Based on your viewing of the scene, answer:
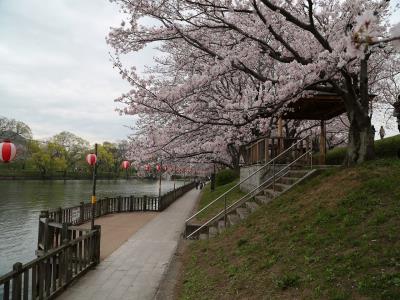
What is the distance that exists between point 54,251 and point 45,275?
20.5 inches

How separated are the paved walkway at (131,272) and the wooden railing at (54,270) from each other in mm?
244

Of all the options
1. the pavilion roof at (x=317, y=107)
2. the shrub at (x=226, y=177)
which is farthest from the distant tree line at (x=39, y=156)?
the pavilion roof at (x=317, y=107)

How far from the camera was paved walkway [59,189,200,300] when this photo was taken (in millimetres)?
7312

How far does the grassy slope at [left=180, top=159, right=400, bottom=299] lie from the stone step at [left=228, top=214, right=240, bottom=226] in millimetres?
1120

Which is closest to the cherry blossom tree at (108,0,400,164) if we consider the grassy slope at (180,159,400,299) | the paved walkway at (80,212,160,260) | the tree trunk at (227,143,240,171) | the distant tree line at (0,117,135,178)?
the grassy slope at (180,159,400,299)

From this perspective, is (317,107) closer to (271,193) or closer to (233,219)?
(271,193)

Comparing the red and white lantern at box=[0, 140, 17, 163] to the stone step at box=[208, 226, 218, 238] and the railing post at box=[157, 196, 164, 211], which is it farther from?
the railing post at box=[157, 196, 164, 211]

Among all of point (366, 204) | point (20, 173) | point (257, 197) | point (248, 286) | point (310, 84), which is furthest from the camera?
point (20, 173)

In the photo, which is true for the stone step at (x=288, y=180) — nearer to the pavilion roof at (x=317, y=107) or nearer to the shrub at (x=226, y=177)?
the pavilion roof at (x=317, y=107)

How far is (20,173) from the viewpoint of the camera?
74125 millimetres

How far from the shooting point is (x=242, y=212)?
11.6 meters

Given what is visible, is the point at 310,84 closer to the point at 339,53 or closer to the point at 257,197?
the point at 339,53

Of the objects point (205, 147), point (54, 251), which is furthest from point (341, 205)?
point (205, 147)

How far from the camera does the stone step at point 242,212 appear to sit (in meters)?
11.0
